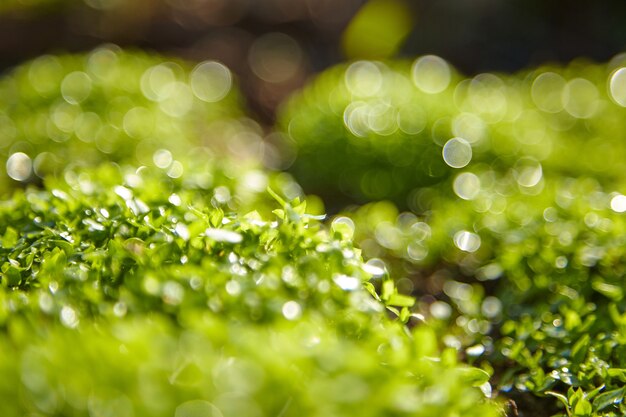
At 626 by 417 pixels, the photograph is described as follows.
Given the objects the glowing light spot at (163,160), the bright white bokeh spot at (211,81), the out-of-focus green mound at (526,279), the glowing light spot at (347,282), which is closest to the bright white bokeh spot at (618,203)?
the out-of-focus green mound at (526,279)

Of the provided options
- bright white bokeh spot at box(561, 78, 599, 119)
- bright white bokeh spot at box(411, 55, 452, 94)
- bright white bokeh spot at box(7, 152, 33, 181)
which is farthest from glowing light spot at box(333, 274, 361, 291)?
bright white bokeh spot at box(561, 78, 599, 119)

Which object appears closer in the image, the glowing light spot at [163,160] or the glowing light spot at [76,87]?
the glowing light spot at [163,160]

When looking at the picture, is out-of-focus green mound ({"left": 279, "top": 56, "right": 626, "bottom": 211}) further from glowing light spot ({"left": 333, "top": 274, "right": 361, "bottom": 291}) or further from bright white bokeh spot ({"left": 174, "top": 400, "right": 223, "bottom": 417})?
bright white bokeh spot ({"left": 174, "top": 400, "right": 223, "bottom": 417})

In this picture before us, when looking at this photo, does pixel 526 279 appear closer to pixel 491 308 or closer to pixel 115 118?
pixel 491 308

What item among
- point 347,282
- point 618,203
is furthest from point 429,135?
point 347,282

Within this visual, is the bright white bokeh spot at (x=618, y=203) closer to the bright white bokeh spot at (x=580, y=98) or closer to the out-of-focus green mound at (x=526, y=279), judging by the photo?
the out-of-focus green mound at (x=526, y=279)

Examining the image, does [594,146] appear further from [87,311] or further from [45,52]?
[45,52]
